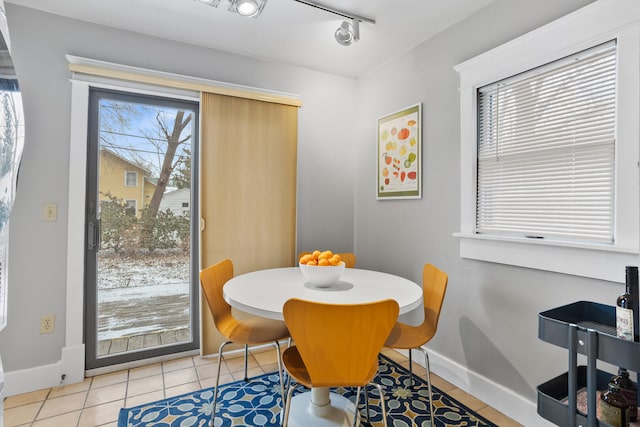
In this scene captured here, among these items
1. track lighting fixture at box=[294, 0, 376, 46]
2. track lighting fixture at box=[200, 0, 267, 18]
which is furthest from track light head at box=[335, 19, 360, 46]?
track lighting fixture at box=[200, 0, 267, 18]

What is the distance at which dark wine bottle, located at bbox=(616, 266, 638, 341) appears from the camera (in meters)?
1.12

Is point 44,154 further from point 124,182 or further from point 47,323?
point 47,323

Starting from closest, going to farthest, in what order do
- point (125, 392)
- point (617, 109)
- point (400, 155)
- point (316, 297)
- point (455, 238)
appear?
point (617, 109) < point (316, 297) < point (125, 392) < point (455, 238) < point (400, 155)

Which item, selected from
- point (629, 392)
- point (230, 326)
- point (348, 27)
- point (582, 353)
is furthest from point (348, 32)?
point (629, 392)

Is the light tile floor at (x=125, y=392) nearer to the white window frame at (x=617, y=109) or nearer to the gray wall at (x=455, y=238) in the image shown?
the gray wall at (x=455, y=238)

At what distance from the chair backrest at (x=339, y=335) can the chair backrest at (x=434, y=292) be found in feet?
2.27

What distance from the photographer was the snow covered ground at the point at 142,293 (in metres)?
2.52

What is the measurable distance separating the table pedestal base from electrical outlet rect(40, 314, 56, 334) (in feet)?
5.64

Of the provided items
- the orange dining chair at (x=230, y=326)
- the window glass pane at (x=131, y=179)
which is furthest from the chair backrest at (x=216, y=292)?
the window glass pane at (x=131, y=179)

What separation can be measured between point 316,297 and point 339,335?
0.41 m

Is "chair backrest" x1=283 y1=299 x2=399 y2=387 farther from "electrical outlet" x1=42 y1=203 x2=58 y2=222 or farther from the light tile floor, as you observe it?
"electrical outlet" x1=42 y1=203 x2=58 y2=222

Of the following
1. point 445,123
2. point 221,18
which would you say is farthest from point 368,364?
point 221,18

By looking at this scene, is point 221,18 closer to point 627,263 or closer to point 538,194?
point 538,194

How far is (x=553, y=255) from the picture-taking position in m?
1.76
